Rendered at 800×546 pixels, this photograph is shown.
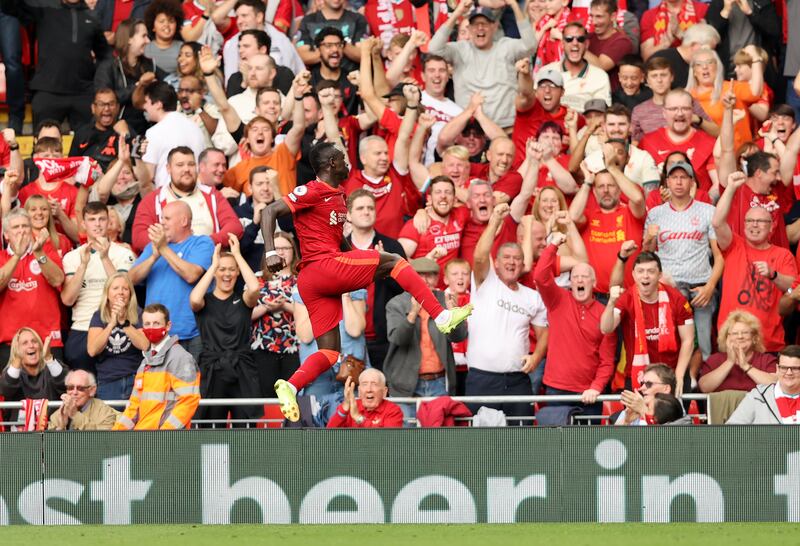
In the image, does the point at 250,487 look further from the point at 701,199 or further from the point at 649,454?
the point at 701,199

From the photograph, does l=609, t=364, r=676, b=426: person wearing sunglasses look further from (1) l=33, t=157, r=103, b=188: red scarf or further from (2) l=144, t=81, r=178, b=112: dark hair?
(2) l=144, t=81, r=178, b=112: dark hair

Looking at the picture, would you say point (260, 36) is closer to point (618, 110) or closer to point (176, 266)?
point (176, 266)

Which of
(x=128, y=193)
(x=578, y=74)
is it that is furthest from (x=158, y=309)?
(x=578, y=74)

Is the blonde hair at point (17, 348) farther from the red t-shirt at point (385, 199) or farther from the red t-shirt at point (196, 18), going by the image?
the red t-shirt at point (196, 18)

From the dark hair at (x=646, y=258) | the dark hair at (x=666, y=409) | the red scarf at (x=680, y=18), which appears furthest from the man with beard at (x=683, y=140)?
the dark hair at (x=666, y=409)

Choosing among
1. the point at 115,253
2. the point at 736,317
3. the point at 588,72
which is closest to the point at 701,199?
the point at 736,317

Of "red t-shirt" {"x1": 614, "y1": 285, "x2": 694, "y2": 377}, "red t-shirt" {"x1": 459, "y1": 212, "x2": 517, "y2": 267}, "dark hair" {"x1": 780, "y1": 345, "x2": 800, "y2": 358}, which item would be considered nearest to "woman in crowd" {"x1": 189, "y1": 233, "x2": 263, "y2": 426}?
"red t-shirt" {"x1": 459, "y1": 212, "x2": 517, "y2": 267}

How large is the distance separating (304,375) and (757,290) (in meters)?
4.68

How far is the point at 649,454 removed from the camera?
10.5 m

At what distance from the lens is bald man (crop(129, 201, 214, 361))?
536 inches

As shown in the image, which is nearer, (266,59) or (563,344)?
(563,344)

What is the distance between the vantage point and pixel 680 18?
1716 cm

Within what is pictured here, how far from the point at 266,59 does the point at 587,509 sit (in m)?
6.95

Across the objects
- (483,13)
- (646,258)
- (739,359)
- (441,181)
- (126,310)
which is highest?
(483,13)
